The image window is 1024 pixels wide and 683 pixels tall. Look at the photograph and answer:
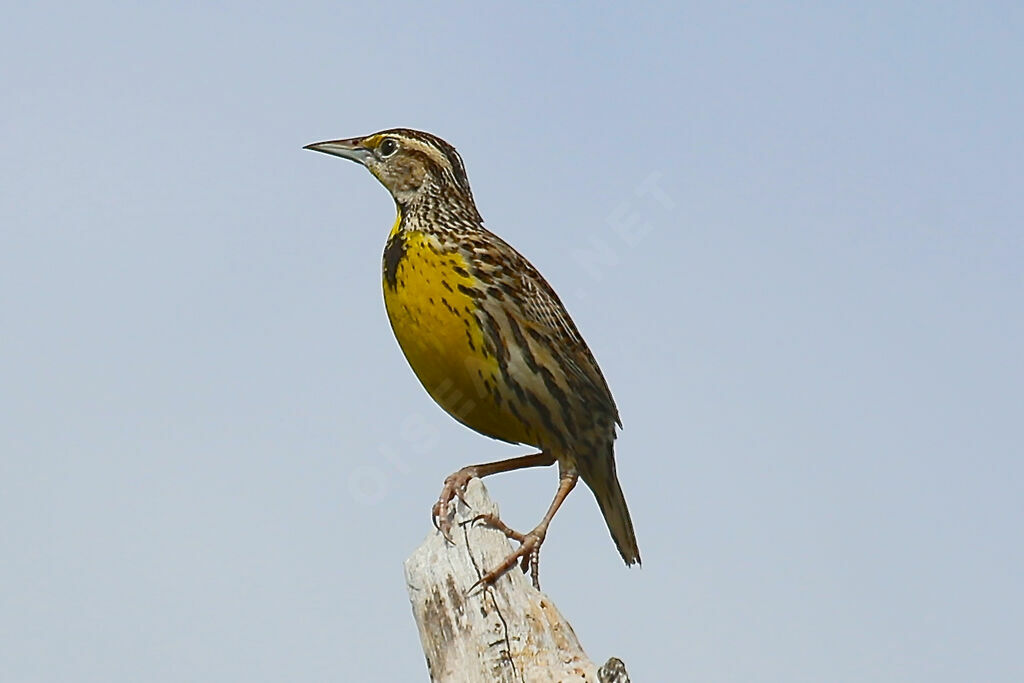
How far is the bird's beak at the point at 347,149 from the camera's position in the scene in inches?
352

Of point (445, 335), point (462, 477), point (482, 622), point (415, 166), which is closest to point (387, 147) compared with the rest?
point (415, 166)

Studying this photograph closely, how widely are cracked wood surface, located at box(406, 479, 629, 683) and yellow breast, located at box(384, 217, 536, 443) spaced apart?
3.56ft

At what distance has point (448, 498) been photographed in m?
7.32

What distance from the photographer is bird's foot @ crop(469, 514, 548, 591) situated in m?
6.93

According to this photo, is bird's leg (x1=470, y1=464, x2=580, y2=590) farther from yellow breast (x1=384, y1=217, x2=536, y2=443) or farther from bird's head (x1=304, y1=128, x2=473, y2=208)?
bird's head (x1=304, y1=128, x2=473, y2=208)

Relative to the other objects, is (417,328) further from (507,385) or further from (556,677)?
(556,677)

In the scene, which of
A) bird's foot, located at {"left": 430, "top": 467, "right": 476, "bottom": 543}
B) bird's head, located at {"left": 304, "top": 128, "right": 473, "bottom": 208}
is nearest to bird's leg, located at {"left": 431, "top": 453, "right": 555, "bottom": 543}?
bird's foot, located at {"left": 430, "top": 467, "right": 476, "bottom": 543}

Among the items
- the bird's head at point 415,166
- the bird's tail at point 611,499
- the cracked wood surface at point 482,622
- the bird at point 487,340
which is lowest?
the cracked wood surface at point 482,622

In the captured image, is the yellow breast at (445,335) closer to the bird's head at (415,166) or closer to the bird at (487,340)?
the bird at (487,340)

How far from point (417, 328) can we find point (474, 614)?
183cm

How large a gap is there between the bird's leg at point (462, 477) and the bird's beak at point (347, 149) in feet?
7.32

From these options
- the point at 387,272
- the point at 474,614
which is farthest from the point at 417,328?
the point at 474,614

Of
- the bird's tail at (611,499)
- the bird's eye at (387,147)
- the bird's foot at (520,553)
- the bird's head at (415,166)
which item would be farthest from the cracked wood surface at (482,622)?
the bird's eye at (387,147)

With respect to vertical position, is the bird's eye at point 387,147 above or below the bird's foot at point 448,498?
above
